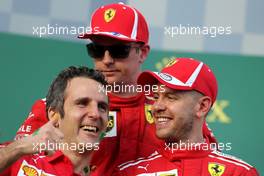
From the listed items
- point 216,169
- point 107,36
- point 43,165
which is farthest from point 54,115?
Answer: point 216,169

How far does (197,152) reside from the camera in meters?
2.70

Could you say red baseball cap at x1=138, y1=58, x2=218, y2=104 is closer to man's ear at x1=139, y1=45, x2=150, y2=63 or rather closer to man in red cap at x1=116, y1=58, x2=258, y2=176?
man in red cap at x1=116, y1=58, x2=258, y2=176

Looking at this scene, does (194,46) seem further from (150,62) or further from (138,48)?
(138,48)

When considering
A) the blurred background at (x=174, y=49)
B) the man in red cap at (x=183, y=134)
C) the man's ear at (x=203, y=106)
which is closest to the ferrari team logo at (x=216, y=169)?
the man in red cap at (x=183, y=134)

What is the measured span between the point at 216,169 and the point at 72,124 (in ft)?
1.93

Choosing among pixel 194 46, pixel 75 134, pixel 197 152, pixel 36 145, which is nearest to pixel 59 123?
pixel 75 134

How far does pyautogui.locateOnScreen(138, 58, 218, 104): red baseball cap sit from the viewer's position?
2.73 m

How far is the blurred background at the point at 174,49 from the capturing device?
12.3 ft

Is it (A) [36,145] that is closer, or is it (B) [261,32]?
(A) [36,145]

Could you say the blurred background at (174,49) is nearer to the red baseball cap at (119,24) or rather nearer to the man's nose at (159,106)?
the red baseball cap at (119,24)

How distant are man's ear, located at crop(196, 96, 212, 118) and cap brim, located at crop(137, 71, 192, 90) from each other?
9 cm

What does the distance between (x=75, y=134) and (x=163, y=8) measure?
1.73m

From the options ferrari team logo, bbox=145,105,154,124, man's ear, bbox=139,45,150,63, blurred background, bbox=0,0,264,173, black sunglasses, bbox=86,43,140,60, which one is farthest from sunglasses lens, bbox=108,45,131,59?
blurred background, bbox=0,0,264,173

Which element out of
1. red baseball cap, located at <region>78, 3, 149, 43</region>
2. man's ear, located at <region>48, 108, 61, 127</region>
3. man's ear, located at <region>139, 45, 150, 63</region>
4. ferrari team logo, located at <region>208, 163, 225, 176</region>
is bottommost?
ferrari team logo, located at <region>208, 163, 225, 176</region>
